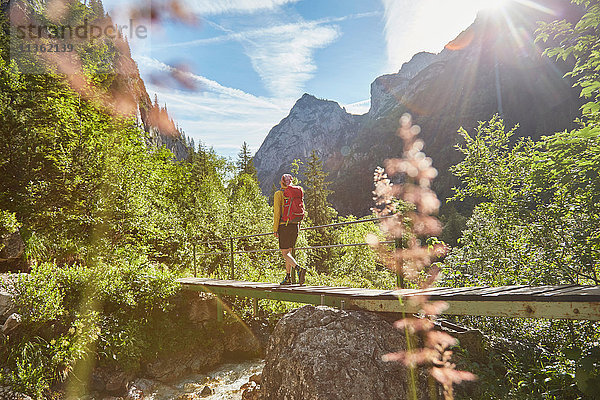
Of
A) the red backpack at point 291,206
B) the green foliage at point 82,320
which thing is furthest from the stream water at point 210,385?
the red backpack at point 291,206

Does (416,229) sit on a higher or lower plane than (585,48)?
lower

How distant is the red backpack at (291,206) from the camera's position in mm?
6082

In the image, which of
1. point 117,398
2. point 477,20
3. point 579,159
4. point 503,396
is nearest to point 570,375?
point 503,396

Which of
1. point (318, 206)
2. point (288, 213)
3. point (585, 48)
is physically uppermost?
point (318, 206)

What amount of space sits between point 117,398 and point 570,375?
8.62 meters

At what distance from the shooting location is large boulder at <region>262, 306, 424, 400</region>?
3703mm

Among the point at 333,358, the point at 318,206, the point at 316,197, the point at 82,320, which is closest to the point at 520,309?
the point at 333,358

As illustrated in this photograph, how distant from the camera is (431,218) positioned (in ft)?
12.6

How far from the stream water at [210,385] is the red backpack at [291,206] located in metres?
5.01

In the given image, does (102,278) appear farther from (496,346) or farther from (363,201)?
(363,201)

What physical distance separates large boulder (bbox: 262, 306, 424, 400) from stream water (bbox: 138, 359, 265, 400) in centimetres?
481

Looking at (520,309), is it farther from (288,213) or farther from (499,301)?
(288,213)

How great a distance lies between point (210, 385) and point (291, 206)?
5.97m

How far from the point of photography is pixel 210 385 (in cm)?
880
